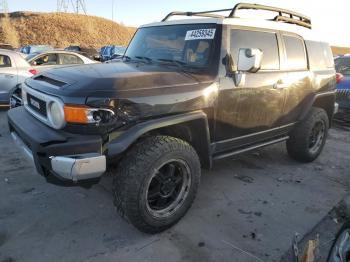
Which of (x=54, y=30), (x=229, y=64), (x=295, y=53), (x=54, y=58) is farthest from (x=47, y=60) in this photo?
(x=54, y=30)

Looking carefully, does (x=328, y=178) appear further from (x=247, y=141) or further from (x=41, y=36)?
(x=41, y=36)

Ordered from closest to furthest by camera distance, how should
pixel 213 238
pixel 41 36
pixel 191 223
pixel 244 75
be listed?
1. pixel 213 238
2. pixel 191 223
3. pixel 244 75
4. pixel 41 36

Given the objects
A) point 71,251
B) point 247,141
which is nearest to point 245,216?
point 247,141

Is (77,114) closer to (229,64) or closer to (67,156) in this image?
(67,156)

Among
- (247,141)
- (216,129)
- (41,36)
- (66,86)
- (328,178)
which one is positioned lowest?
(41,36)

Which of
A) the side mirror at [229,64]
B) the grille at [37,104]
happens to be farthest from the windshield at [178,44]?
the grille at [37,104]

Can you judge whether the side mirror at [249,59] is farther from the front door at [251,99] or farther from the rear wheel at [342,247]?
the rear wheel at [342,247]

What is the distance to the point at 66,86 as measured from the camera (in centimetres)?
297

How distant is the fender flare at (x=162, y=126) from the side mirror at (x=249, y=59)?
658 mm

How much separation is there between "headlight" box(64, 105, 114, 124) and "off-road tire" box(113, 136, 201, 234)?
1.39 ft

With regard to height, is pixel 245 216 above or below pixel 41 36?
above

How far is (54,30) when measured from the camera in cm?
5369

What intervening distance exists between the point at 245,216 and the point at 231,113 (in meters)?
1.12

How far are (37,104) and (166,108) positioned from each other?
1267 millimetres
